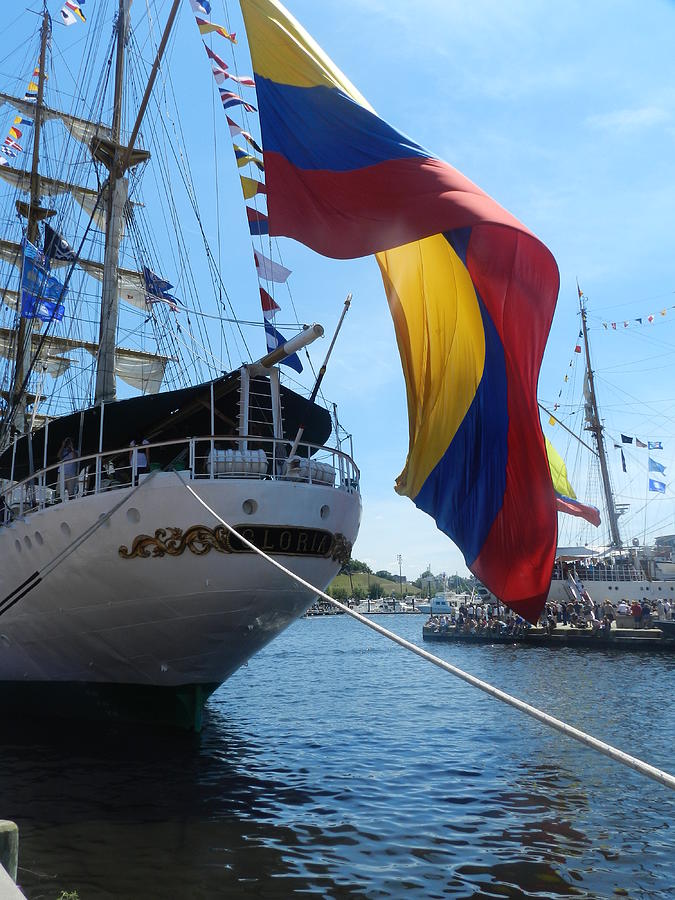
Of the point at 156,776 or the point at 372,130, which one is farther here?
the point at 156,776

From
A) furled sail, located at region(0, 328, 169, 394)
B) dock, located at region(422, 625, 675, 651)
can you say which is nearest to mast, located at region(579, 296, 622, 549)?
dock, located at region(422, 625, 675, 651)

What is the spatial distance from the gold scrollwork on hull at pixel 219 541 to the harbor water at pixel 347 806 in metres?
4.06

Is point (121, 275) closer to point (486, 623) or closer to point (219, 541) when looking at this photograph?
point (219, 541)

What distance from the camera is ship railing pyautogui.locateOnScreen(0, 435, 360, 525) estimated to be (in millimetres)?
14070

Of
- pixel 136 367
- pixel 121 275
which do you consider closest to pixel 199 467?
pixel 121 275

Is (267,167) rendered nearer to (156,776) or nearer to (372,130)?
(372,130)

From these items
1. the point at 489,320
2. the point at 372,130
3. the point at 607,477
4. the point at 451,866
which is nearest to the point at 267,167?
the point at 372,130

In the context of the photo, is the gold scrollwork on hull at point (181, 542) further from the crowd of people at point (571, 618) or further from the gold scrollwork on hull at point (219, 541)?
the crowd of people at point (571, 618)

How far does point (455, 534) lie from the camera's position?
31.5ft

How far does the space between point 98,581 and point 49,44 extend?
120 feet

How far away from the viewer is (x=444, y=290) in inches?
403

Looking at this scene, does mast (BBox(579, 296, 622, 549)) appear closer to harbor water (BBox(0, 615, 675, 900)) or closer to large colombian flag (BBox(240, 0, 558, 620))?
harbor water (BBox(0, 615, 675, 900))

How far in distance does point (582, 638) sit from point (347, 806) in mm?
33771

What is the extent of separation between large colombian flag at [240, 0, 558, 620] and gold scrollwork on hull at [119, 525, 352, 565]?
4337 millimetres
